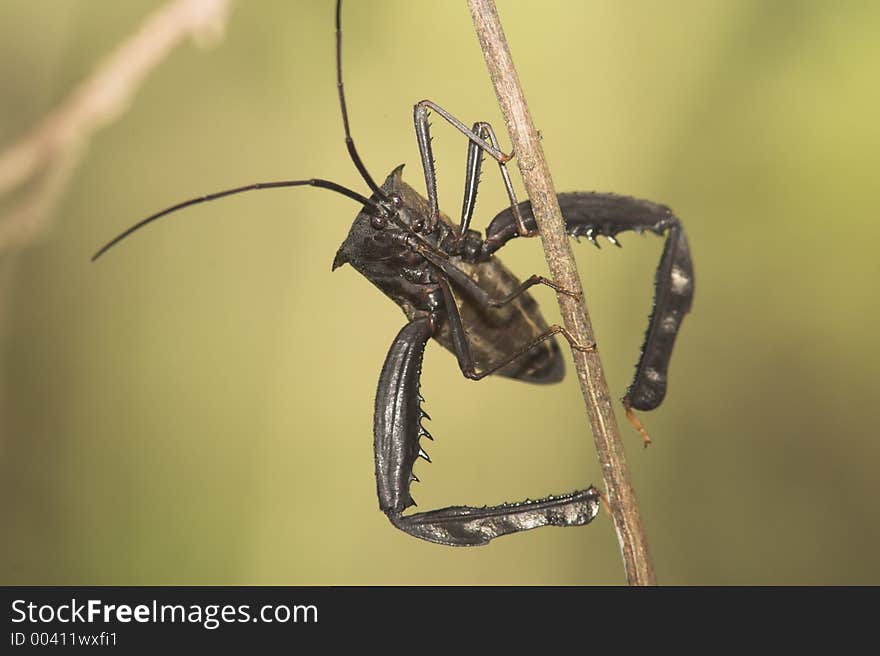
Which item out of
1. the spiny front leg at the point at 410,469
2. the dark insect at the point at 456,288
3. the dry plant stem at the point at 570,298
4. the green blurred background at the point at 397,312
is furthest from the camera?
the green blurred background at the point at 397,312

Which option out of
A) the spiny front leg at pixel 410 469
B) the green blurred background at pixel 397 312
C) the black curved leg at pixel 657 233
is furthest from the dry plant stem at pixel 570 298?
the green blurred background at pixel 397 312

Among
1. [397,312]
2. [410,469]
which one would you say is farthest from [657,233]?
[397,312]

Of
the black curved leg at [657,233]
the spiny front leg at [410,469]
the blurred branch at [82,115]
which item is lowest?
the spiny front leg at [410,469]

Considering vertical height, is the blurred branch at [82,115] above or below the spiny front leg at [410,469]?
above

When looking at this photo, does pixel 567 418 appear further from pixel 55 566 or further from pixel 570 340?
pixel 55 566

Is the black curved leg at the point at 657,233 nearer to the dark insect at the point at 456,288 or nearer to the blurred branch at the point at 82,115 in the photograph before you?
the dark insect at the point at 456,288

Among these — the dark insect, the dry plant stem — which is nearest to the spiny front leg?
the dark insect
